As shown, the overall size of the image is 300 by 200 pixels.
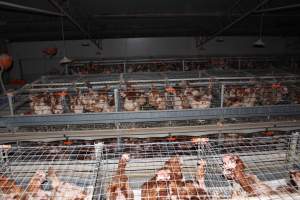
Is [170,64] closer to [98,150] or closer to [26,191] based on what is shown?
[98,150]

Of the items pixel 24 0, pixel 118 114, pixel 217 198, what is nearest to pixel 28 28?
pixel 24 0

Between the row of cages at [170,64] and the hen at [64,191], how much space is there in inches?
244

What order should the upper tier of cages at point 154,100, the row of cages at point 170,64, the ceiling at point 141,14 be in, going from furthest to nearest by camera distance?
the row of cages at point 170,64 < the ceiling at point 141,14 < the upper tier of cages at point 154,100

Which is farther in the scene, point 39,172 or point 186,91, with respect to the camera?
point 186,91

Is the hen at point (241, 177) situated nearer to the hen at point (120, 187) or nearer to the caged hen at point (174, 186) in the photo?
the caged hen at point (174, 186)

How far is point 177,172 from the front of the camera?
2279mm

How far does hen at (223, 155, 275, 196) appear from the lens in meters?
2.04

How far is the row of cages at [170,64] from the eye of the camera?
837 centimetres

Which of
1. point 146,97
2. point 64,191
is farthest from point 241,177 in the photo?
point 146,97

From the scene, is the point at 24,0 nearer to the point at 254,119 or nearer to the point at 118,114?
the point at 118,114

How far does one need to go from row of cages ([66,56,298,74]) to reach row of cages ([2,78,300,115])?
4.14m

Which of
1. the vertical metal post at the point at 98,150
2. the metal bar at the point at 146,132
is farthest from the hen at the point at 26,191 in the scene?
the metal bar at the point at 146,132

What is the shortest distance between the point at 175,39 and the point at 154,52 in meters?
1.25

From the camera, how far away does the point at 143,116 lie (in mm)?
3230
